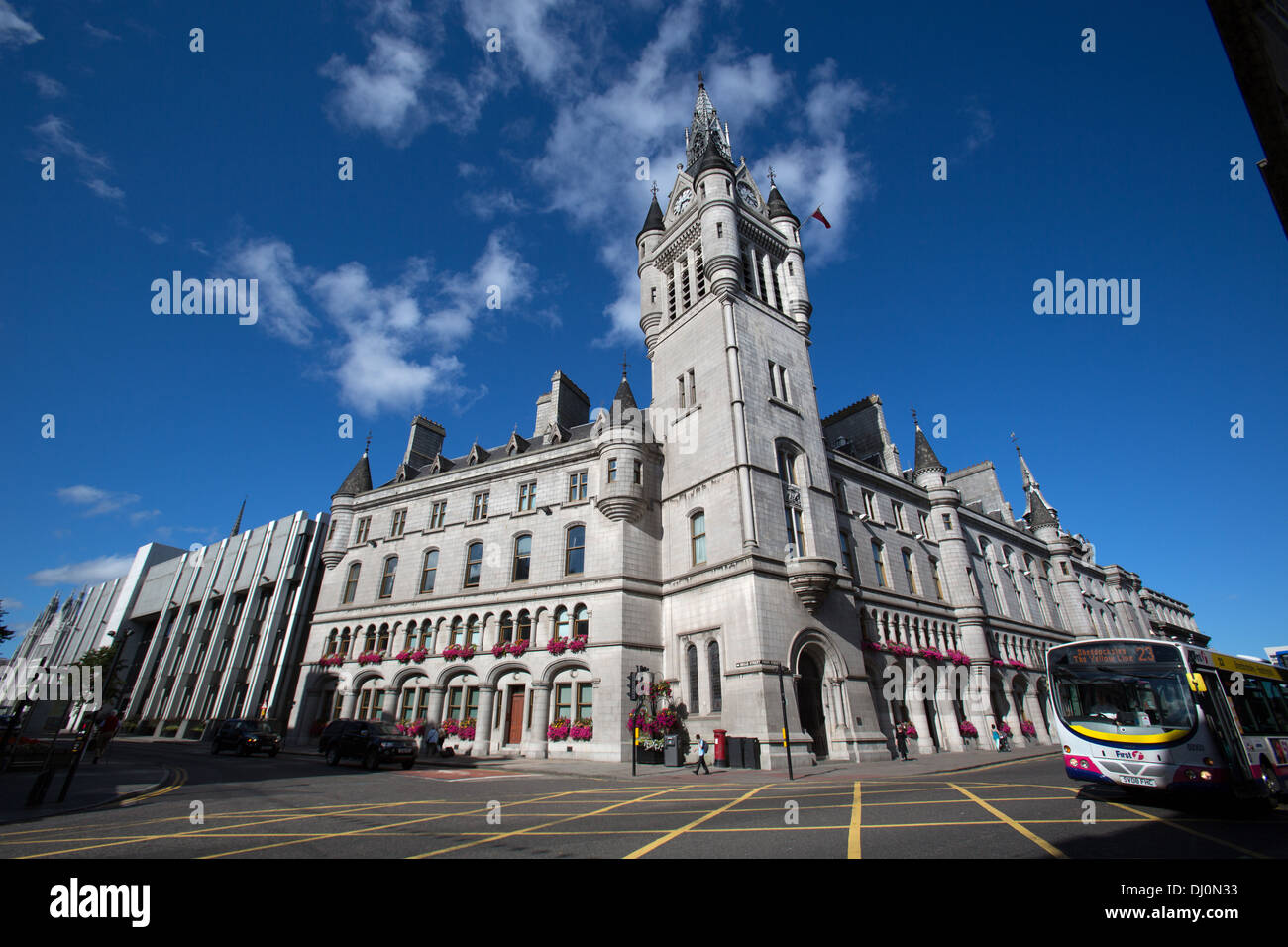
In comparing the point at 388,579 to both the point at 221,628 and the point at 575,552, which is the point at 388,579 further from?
the point at 221,628

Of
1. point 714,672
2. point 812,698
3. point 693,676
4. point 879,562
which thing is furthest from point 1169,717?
point 879,562

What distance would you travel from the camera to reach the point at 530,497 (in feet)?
102

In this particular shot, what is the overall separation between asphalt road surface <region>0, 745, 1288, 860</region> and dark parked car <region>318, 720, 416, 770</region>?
4.57 m

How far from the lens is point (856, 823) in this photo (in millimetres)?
8953

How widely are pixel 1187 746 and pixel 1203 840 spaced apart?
3228 mm

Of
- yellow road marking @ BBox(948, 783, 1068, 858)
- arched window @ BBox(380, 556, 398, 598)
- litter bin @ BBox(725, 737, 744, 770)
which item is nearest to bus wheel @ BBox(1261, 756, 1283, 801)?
yellow road marking @ BBox(948, 783, 1068, 858)

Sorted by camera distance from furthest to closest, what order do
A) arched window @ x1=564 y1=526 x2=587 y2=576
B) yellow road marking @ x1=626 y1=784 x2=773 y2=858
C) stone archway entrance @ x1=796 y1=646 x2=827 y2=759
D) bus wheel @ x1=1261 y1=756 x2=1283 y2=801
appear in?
arched window @ x1=564 y1=526 x2=587 y2=576, stone archway entrance @ x1=796 y1=646 x2=827 y2=759, bus wheel @ x1=1261 y1=756 x2=1283 y2=801, yellow road marking @ x1=626 y1=784 x2=773 y2=858

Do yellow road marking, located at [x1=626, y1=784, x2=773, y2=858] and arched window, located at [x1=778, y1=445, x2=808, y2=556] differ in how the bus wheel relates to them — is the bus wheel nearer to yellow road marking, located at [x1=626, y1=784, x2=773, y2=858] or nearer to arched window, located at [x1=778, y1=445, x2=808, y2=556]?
yellow road marking, located at [x1=626, y1=784, x2=773, y2=858]

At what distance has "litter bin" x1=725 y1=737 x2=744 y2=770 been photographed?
20141 millimetres

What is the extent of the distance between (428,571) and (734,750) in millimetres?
20283

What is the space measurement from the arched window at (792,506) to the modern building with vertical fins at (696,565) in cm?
13
